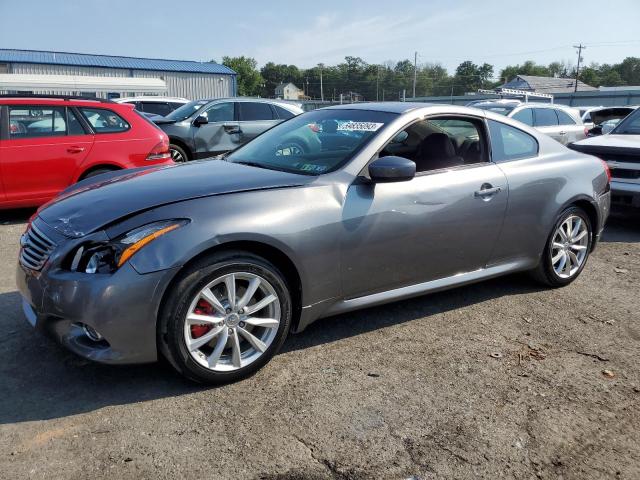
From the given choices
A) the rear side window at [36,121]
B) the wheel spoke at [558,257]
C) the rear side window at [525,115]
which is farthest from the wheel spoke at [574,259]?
the rear side window at [525,115]

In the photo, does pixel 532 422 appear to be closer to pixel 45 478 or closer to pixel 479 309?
pixel 479 309

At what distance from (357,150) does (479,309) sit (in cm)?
166

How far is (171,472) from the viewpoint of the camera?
7.45 ft

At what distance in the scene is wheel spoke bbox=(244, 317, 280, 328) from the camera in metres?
2.99

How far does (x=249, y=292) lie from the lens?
2.95 metres

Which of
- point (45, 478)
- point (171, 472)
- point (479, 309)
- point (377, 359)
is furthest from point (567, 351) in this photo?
point (45, 478)

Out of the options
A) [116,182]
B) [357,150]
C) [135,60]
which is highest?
[135,60]

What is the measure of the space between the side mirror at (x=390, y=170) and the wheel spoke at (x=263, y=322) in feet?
3.51

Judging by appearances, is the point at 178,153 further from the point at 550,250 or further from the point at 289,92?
the point at 289,92

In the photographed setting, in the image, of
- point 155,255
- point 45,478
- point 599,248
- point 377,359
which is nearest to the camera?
point 45,478

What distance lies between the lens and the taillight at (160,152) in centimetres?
727

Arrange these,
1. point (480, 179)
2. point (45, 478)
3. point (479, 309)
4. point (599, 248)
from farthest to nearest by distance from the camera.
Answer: point (599, 248)
point (479, 309)
point (480, 179)
point (45, 478)

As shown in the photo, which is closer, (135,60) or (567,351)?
(567,351)

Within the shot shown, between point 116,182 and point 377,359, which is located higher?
point 116,182
